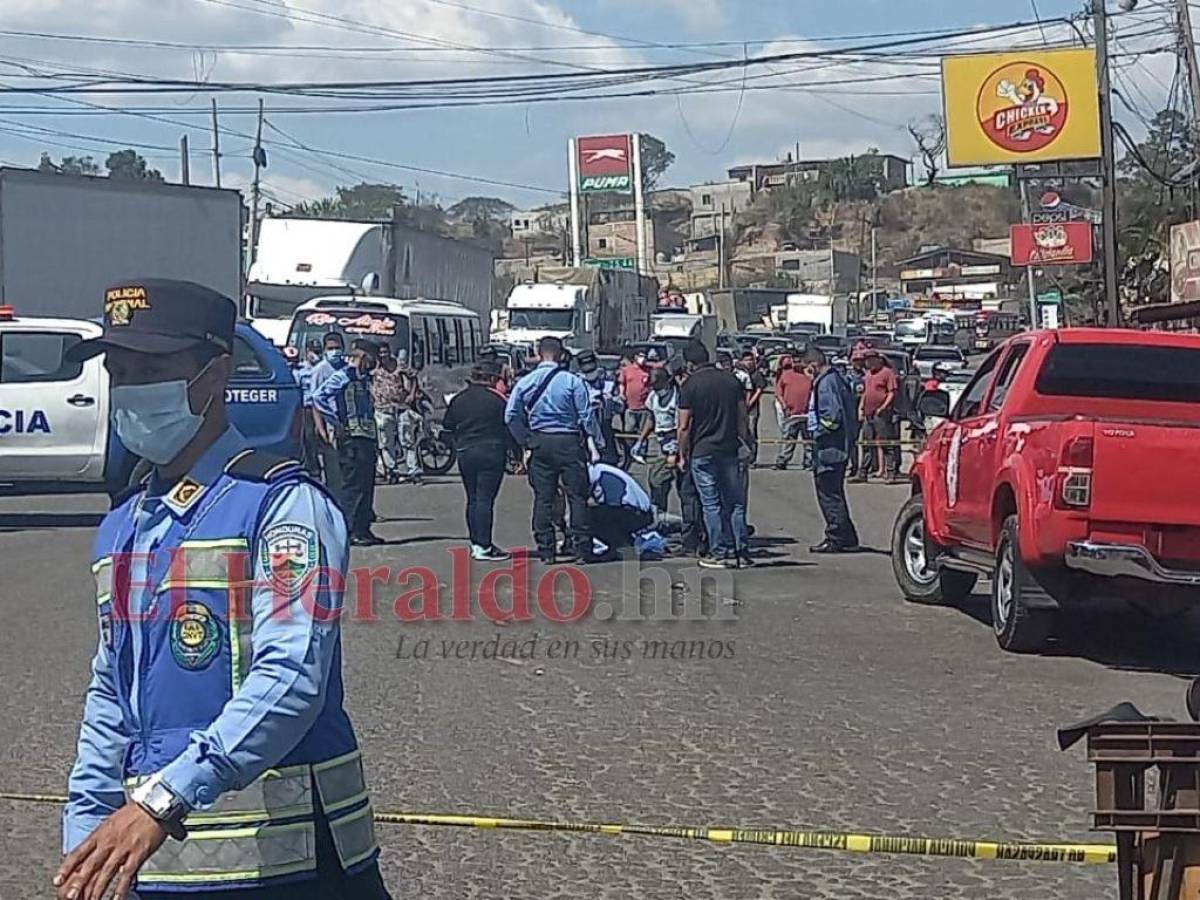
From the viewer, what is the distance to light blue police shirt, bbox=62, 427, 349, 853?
307cm

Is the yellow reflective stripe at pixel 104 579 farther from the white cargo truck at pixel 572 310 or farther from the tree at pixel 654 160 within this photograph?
the tree at pixel 654 160

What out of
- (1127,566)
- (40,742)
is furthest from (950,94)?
(40,742)

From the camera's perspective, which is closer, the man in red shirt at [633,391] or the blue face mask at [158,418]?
the blue face mask at [158,418]

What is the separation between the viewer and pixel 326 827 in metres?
3.31

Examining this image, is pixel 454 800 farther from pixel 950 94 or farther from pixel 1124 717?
pixel 950 94

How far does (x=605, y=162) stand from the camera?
407 ft

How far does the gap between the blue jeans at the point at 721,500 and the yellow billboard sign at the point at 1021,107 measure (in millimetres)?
23360

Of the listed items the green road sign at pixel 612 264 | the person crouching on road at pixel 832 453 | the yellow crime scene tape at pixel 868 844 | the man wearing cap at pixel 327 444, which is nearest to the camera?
the yellow crime scene tape at pixel 868 844

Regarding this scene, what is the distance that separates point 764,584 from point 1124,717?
34.6 ft

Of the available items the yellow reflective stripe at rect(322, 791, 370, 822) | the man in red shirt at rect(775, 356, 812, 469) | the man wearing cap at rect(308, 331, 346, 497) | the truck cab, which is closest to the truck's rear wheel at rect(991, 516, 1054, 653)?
the man wearing cap at rect(308, 331, 346, 497)

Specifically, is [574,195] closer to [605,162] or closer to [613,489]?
[605,162]

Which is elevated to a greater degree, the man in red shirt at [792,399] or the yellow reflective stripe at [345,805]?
the man in red shirt at [792,399]

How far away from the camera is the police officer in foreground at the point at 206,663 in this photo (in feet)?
10.1

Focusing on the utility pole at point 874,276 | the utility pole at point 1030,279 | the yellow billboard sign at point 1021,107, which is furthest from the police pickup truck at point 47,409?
the utility pole at point 874,276
